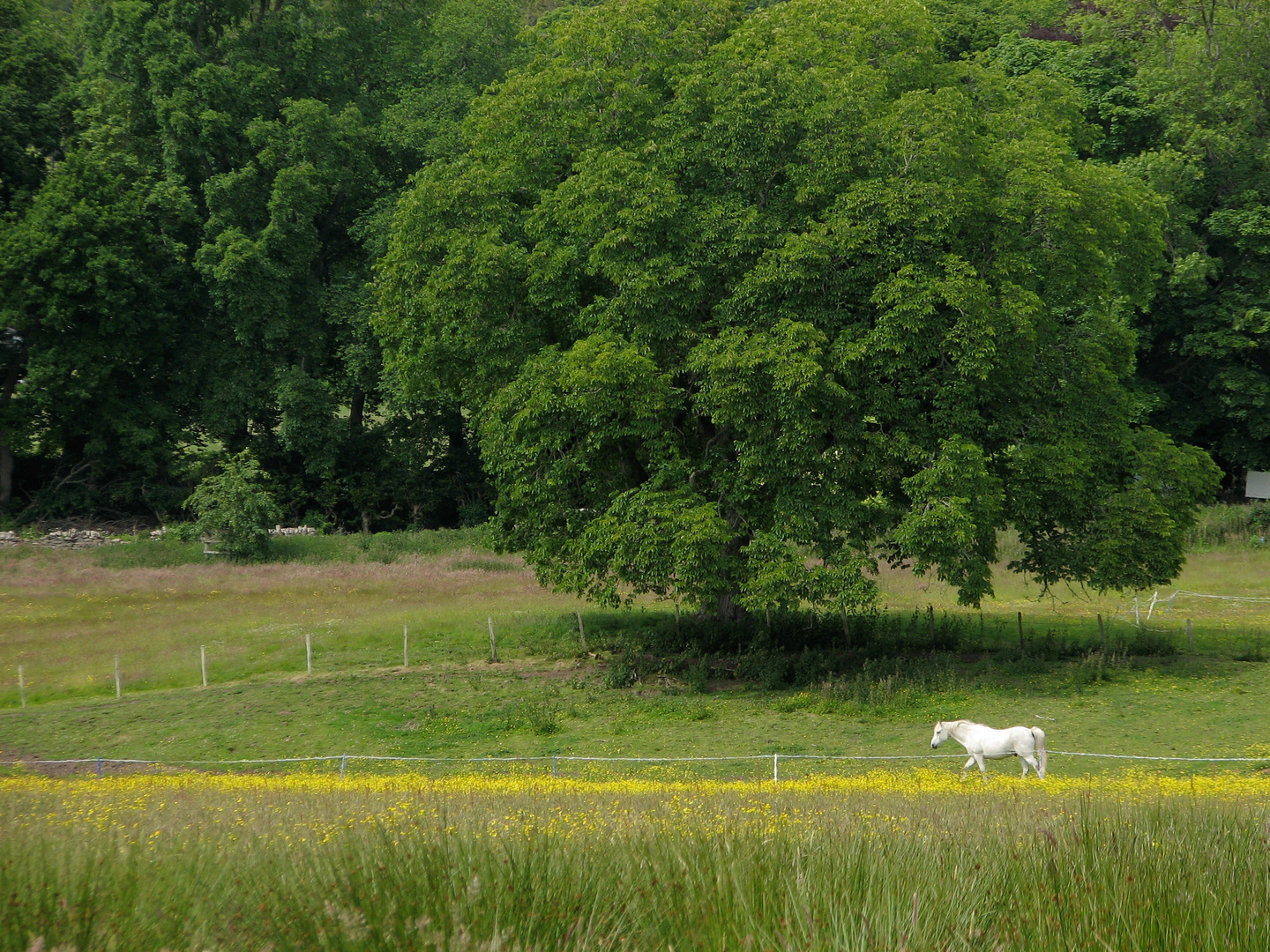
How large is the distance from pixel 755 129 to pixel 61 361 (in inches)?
1489

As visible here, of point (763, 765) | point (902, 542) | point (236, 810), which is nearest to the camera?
point (236, 810)

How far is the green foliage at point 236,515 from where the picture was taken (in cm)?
4647

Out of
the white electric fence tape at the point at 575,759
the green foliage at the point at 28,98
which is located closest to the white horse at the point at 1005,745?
the white electric fence tape at the point at 575,759

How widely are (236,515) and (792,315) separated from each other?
2964 centimetres

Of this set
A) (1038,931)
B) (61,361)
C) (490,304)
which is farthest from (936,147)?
(61,361)

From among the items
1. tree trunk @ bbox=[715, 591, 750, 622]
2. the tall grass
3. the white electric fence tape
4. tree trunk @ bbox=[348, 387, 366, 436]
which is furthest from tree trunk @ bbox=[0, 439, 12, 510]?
the tall grass

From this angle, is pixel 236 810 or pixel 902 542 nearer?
pixel 236 810

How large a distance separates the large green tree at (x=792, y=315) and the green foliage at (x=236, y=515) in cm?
2030

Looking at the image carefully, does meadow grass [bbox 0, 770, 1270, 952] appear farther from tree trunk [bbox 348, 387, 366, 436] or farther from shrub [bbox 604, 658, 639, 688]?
tree trunk [bbox 348, 387, 366, 436]

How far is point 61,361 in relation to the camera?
50438 millimetres

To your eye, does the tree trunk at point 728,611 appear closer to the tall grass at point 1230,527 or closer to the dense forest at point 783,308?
the dense forest at point 783,308

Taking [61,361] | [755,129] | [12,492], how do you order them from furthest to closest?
[12,492] < [61,361] < [755,129]

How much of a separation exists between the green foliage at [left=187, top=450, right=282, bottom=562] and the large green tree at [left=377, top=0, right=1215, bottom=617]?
2030 cm

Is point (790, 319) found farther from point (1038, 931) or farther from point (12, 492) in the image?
point (12, 492)
